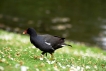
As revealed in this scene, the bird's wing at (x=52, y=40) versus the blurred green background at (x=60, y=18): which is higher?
the blurred green background at (x=60, y=18)

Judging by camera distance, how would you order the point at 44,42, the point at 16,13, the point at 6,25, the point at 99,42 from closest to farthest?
1. the point at 44,42
2. the point at 99,42
3. the point at 6,25
4. the point at 16,13

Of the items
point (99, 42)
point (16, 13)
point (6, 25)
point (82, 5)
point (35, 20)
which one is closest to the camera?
point (99, 42)

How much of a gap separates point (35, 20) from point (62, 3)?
14468 millimetres

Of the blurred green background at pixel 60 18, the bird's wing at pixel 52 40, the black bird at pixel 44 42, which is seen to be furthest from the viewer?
the blurred green background at pixel 60 18

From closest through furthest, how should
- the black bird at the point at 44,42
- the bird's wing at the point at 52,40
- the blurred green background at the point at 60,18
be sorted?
the black bird at the point at 44,42
the bird's wing at the point at 52,40
the blurred green background at the point at 60,18

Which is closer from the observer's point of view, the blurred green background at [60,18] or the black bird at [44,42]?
the black bird at [44,42]

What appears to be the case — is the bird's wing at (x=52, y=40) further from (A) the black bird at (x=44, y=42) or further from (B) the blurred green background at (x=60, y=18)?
(B) the blurred green background at (x=60, y=18)

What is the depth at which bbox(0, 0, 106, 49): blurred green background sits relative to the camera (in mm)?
50406

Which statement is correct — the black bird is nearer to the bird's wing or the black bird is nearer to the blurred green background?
the bird's wing

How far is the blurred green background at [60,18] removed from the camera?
165 ft

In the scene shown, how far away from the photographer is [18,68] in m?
11.6

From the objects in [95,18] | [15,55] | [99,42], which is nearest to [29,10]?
[95,18]

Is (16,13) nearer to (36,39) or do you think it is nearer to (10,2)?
(10,2)

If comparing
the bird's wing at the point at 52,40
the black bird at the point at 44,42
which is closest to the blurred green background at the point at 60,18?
the bird's wing at the point at 52,40
